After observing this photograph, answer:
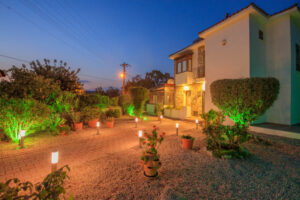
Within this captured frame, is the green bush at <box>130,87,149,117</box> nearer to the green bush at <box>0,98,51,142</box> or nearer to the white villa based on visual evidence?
the white villa

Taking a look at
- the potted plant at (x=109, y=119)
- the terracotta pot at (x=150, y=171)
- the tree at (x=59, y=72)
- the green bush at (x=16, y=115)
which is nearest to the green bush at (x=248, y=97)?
the terracotta pot at (x=150, y=171)

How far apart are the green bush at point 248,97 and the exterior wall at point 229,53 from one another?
1.98m

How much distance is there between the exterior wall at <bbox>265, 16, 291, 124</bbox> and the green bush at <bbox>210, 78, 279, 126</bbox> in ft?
8.51

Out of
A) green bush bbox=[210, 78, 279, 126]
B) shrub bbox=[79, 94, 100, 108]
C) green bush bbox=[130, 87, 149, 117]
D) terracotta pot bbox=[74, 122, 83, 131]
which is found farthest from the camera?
green bush bbox=[130, 87, 149, 117]

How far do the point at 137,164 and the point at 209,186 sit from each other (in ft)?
6.34

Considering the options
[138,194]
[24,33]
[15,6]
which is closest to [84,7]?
[15,6]

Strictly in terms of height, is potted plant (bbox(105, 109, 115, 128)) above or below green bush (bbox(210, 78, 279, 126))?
below

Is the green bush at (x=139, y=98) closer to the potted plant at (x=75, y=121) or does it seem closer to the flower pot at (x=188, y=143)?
the potted plant at (x=75, y=121)

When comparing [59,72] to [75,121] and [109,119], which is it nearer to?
[75,121]

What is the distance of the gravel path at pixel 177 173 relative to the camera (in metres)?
2.66

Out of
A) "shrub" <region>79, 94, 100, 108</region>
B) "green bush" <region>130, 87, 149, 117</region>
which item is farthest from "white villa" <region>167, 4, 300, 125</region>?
"shrub" <region>79, 94, 100, 108</region>

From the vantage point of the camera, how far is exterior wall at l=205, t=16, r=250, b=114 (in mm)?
7992

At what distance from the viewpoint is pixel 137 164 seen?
12.8ft

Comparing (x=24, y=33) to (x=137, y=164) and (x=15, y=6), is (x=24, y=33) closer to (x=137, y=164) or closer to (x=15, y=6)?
(x=15, y=6)
